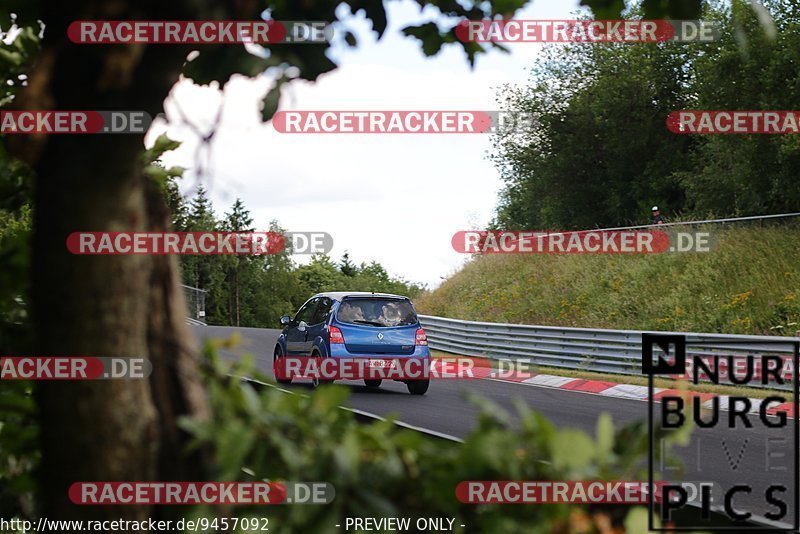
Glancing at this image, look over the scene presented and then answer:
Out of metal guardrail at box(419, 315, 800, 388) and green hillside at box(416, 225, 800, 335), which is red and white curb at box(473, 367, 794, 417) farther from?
green hillside at box(416, 225, 800, 335)

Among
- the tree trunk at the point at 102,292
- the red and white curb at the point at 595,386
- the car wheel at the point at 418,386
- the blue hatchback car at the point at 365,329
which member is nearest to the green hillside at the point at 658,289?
the red and white curb at the point at 595,386

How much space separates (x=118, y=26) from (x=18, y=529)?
2.47 meters

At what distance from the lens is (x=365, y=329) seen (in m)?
16.1

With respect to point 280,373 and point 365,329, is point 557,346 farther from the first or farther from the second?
point 365,329

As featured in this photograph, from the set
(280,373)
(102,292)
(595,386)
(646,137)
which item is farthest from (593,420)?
(646,137)

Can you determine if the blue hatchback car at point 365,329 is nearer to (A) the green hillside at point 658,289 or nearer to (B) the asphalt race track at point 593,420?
(B) the asphalt race track at point 593,420

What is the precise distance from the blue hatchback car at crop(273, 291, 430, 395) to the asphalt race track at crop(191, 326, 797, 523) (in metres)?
0.78

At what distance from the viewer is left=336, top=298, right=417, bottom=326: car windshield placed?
16047 mm

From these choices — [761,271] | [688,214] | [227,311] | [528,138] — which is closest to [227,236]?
[761,271]

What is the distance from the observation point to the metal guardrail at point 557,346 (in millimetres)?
20516

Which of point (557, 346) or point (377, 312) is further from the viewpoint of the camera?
point (557, 346)

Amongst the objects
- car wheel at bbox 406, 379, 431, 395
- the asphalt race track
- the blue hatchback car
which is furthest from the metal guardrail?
the blue hatchback car

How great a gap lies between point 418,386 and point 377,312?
5.40 ft

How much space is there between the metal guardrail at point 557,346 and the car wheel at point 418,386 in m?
4.88
